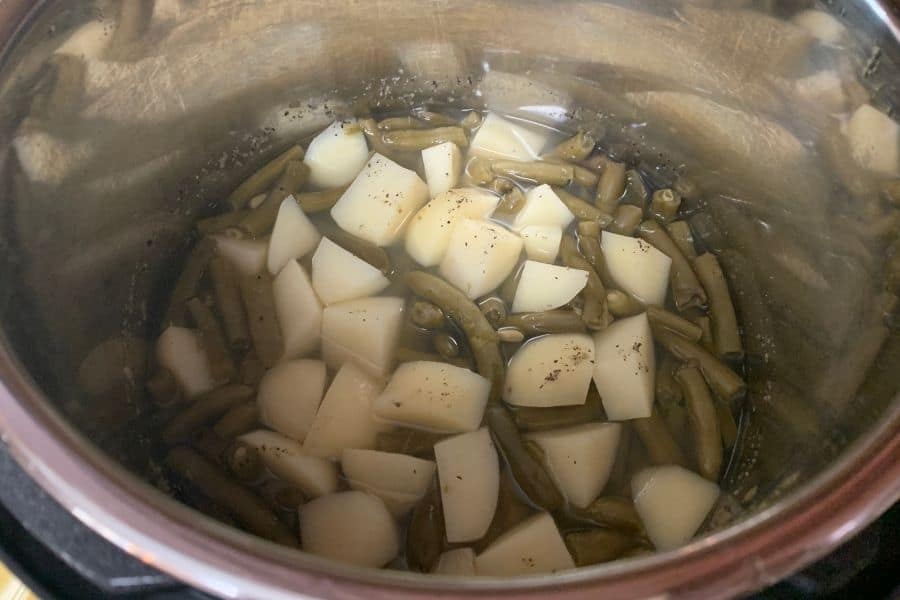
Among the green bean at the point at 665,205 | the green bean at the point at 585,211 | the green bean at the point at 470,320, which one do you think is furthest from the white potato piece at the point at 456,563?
the green bean at the point at 665,205

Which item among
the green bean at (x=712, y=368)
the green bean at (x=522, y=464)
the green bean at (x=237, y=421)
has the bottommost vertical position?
the green bean at (x=237, y=421)

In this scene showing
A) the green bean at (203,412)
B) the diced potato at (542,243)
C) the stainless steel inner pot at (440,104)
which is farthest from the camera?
the diced potato at (542,243)

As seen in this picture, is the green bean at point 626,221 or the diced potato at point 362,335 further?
the green bean at point 626,221

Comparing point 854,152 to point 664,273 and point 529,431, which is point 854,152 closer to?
point 664,273

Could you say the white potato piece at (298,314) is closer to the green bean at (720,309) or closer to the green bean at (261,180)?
the green bean at (261,180)

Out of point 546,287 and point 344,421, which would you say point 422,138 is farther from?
point 344,421

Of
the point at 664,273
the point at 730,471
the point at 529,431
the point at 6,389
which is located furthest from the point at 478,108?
the point at 6,389

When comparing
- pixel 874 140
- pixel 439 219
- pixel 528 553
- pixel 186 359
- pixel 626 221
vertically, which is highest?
pixel 874 140

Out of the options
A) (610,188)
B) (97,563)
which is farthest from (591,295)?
(97,563)
